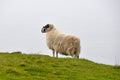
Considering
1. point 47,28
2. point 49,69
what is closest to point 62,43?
point 47,28

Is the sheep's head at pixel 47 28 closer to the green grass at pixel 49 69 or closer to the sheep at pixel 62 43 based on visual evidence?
the sheep at pixel 62 43

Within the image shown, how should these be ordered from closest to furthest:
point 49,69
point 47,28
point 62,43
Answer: point 49,69 < point 62,43 < point 47,28

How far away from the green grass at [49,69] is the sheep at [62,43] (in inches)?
166

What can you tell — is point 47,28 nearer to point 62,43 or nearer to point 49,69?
point 62,43

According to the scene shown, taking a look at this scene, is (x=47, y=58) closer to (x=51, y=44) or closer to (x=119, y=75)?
(x=119, y=75)

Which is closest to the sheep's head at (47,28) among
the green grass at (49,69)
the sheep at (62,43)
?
the sheep at (62,43)

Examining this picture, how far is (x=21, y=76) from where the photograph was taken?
18.1 meters

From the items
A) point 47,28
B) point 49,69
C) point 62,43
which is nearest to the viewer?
point 49,69

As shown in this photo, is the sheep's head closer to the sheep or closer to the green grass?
the sheep

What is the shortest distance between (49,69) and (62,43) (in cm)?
954

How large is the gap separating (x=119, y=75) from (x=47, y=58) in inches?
186

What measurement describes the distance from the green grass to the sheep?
4.21 m

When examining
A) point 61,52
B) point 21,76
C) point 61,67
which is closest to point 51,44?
point 61,52

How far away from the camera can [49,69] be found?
2048 centimetres
